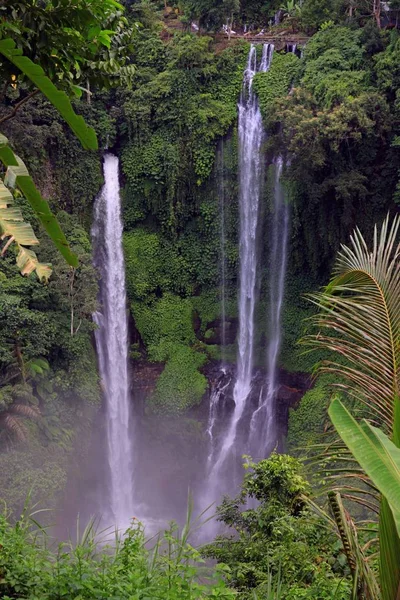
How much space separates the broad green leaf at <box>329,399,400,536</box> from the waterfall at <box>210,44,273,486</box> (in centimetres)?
1213

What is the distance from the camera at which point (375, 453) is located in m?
1.22

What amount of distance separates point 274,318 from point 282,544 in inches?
402

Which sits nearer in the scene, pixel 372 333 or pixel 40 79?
pixel 40 79

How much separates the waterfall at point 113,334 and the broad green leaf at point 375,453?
12.0m

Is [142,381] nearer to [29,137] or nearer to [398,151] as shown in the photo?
[29,137]

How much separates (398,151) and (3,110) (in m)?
7.91

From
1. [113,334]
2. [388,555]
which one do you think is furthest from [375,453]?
[113,334]

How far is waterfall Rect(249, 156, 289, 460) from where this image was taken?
13.1 m

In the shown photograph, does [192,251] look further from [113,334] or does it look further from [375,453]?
[375,453]

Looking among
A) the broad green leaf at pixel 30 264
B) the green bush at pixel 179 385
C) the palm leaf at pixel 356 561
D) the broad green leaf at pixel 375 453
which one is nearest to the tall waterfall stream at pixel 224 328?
the green bush at pixel 179 385

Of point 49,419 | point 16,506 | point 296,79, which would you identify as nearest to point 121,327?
point 49,419

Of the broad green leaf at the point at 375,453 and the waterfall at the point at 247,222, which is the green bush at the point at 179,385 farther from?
the broad green leaf at the point at 375,453

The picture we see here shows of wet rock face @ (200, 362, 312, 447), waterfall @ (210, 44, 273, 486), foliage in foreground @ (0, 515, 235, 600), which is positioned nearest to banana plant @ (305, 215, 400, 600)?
foliage in foreground @ (0, 515, 235, 600)

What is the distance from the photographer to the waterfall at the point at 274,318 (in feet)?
42.9
